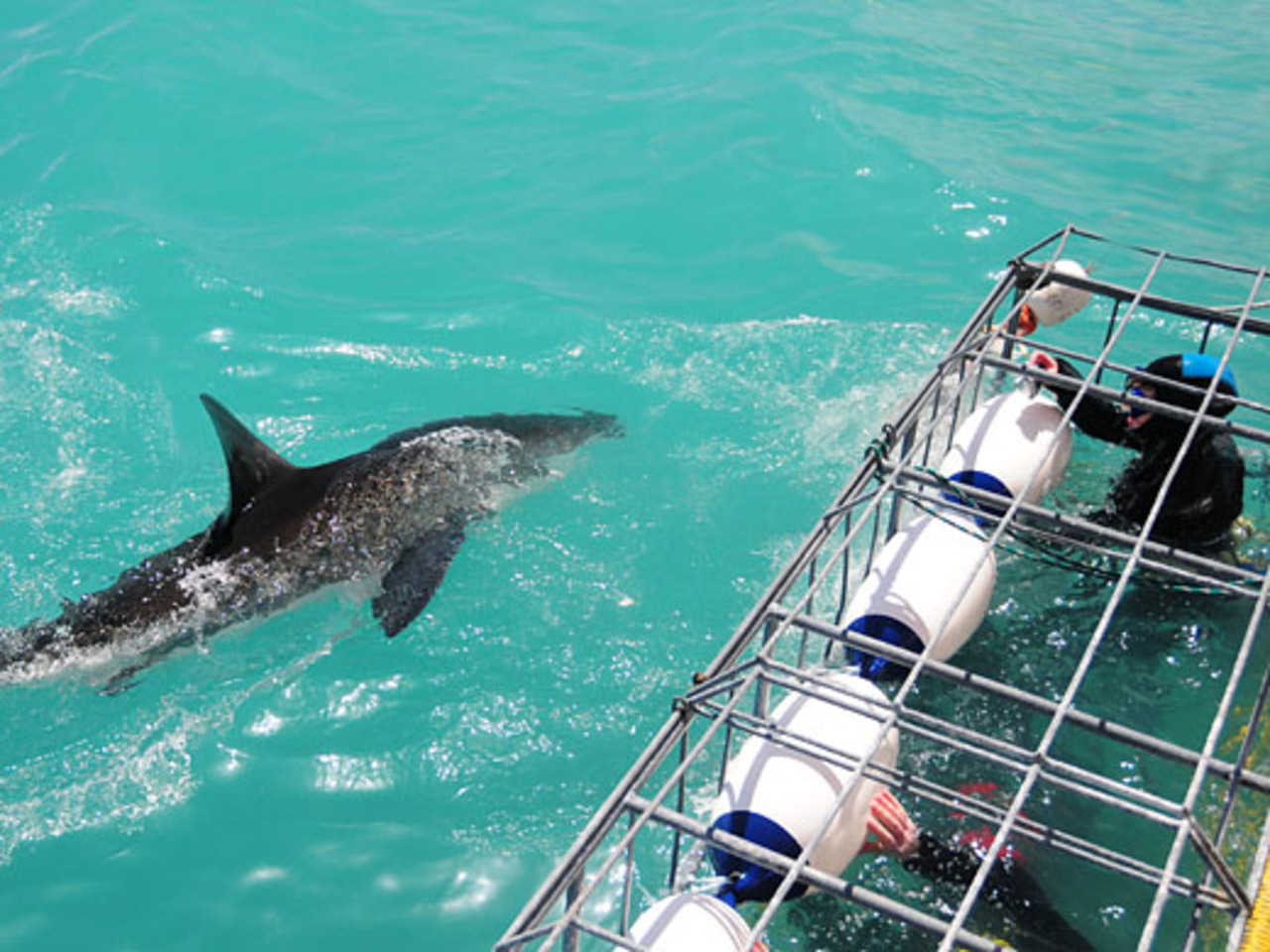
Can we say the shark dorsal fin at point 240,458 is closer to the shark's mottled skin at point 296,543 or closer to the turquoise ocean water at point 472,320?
the shark's mottled skin at point 296,543

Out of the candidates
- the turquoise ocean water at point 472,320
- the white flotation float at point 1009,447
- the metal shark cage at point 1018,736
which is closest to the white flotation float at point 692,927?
the metal shark cage at point 1018,736

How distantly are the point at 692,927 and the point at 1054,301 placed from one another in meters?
4.56

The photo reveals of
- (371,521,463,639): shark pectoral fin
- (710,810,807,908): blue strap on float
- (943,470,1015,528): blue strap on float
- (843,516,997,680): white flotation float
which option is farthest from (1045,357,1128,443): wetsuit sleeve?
(371,521,463,639): shark pectoral fin

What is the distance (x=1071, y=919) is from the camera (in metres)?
5.07

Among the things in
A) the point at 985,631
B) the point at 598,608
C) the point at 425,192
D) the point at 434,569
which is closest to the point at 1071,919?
the point at 985,631

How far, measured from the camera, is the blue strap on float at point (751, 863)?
4.02 m

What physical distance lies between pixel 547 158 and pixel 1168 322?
21.3 ft

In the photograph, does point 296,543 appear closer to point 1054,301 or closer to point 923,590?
point 923,590

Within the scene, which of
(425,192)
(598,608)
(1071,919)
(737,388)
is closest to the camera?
(1071,919)

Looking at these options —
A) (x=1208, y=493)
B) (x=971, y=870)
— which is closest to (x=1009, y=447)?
(x=1208, y=493)

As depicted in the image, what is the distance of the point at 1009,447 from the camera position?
231 inches

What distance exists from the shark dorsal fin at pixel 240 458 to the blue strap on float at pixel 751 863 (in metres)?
3.99

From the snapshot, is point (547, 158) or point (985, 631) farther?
point (547, 158)

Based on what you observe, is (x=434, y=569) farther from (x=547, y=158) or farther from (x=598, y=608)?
(x=547, y=158)
